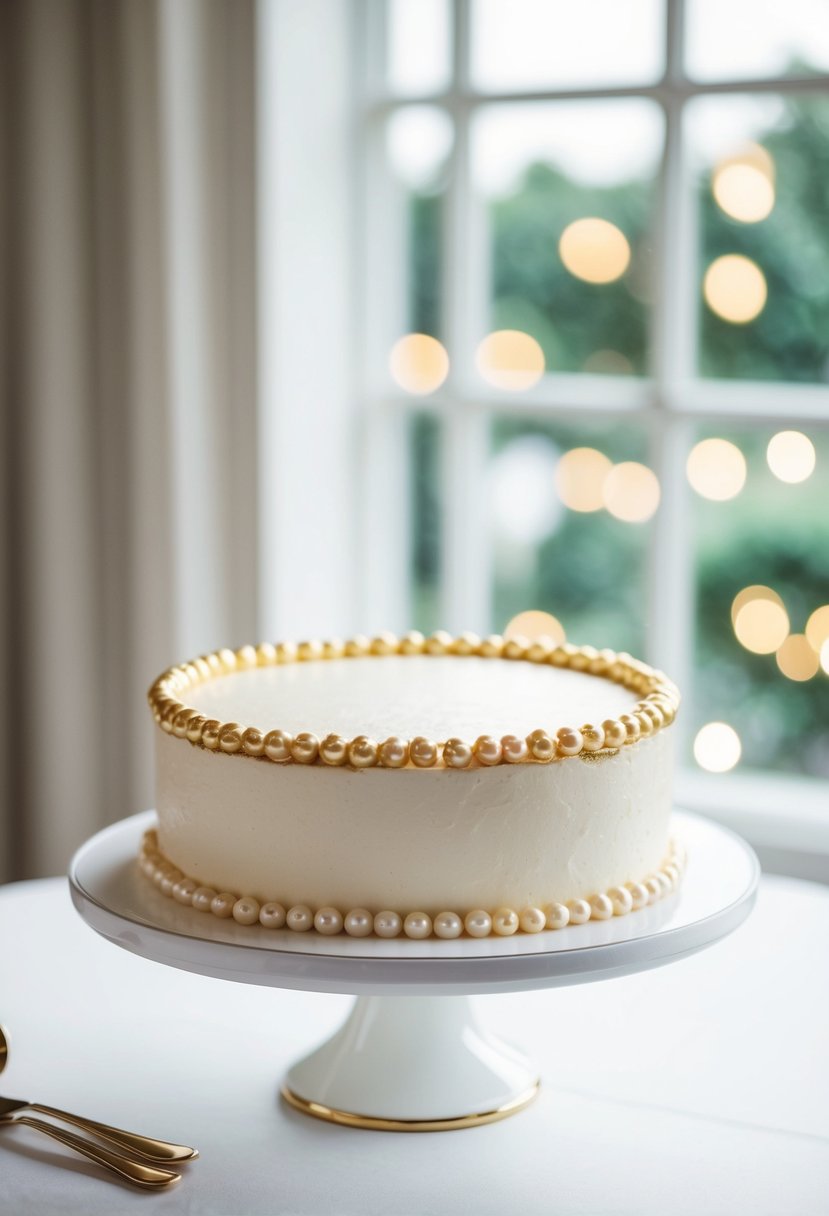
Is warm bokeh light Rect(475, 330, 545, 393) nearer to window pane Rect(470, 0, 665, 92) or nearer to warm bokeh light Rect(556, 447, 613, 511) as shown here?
warm bokeh light Rect(556, 447, 613, 511)

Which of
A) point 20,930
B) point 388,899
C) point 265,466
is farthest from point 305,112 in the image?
point 388,899

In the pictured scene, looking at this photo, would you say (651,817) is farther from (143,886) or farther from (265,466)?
(265,466)

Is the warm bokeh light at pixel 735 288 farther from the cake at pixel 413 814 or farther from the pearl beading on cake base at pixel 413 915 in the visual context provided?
the pearl beading on cake base at pixel 413 915

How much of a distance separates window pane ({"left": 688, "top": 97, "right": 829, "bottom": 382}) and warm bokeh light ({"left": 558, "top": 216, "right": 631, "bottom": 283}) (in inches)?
4.9

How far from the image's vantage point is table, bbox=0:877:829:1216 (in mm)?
874

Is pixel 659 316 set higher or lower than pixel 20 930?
higher

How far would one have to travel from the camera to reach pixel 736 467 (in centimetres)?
190

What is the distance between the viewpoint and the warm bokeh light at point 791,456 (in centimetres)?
184

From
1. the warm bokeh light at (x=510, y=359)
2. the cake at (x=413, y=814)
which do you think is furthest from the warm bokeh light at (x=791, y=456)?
the cake at (x=413, y=814)

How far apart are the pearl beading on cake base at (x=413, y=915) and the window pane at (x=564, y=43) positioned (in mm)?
1264

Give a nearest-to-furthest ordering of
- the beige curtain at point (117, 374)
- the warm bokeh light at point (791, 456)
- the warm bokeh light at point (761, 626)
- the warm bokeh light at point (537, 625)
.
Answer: the beige curtain at point (117, 374), the warm bokeh light at point (791, 456), the warm bokeh light at point (761, 626), the warm bokeh light at point (537, 625)

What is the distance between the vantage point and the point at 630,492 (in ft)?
6.50

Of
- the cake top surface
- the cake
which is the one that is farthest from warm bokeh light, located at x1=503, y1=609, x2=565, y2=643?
the cake

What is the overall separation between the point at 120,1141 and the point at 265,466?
1047mm
